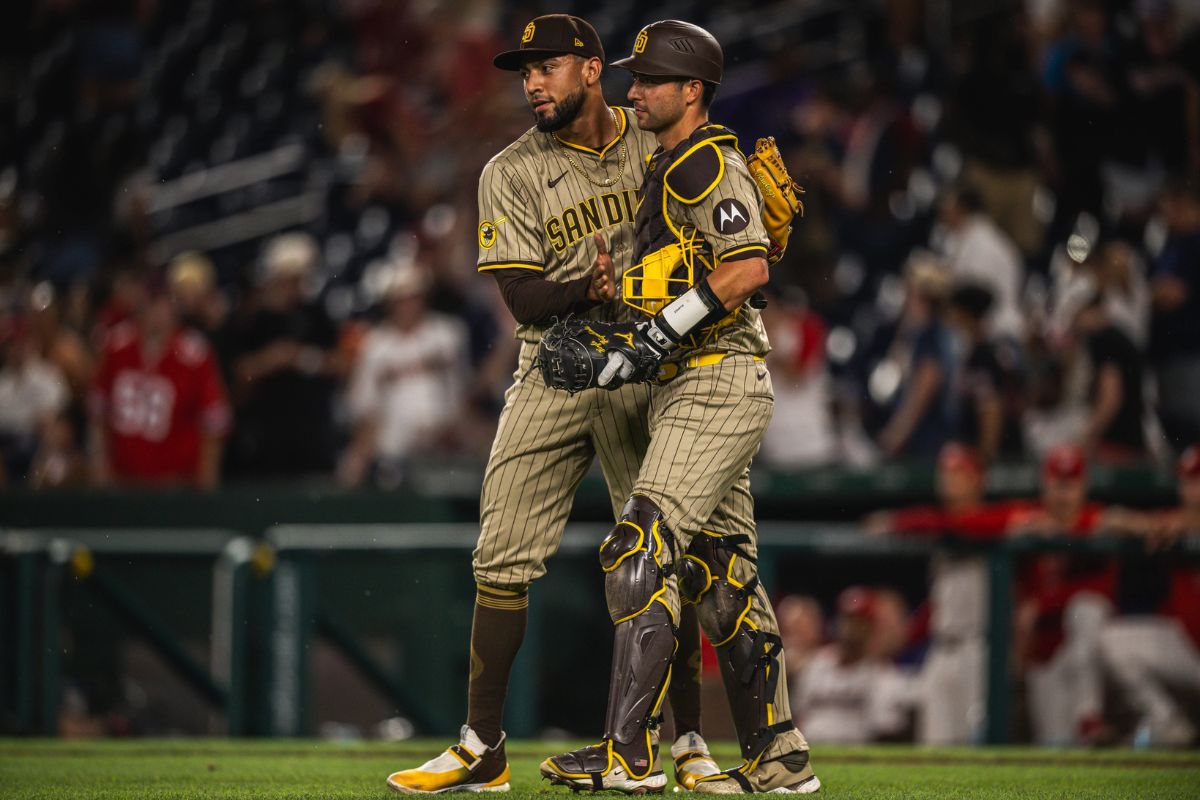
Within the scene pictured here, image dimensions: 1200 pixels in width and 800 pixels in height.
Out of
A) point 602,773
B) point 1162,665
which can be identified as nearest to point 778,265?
point 1162,665

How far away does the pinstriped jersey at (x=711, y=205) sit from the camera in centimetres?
460

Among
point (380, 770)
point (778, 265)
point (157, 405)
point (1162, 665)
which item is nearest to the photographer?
point (380, 770)

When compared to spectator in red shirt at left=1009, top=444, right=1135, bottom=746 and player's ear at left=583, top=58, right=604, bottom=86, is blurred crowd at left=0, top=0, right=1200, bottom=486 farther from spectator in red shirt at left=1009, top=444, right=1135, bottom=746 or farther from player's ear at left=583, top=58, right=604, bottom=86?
player's ear at left=583, top=58, right=604, bottom=86

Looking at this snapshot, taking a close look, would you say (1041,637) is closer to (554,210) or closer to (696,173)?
(554,210)

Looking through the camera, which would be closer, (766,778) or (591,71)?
(766,778)

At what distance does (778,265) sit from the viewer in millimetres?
10445

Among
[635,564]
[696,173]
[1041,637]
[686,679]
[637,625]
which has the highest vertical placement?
[696,173]

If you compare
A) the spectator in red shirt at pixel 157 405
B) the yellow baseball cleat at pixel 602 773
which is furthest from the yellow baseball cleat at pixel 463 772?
the spectator in red shirt at pixel 157 405

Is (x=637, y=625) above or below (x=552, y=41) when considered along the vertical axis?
below

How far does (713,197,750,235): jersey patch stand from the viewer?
181 inches

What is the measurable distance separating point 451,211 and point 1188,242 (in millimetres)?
4731

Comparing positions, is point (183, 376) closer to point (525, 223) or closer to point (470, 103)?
point (470, 103)

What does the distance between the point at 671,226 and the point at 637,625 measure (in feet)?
3.31

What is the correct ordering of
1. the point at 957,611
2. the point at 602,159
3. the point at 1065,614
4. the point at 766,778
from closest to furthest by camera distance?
the point at 766,778
the point at 602,159
the point at 1065,614
the point at 957,611
